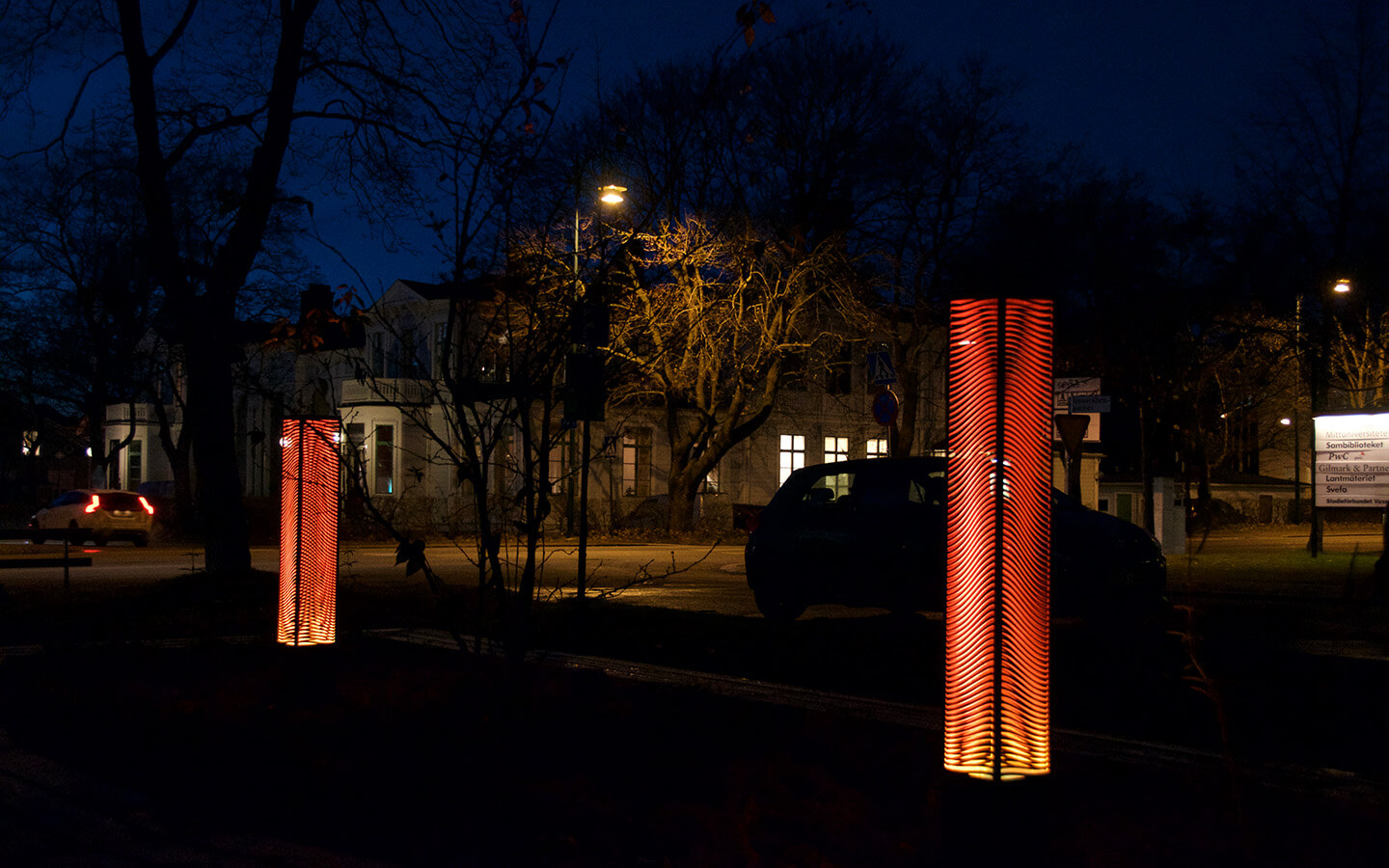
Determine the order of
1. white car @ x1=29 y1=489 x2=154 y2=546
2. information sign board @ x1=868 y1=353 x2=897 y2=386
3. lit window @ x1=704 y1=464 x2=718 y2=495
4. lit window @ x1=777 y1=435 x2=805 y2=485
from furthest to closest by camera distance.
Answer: lit window @ x1=777 y1=435 x2=805 y2=485
lit window @ x1=704 y1=464 x2=718 y2=495
white car @ x1=29 y1=489 x2=154 y2=546
information sign board @ x1=868 y1=353 x2=897 y2=386

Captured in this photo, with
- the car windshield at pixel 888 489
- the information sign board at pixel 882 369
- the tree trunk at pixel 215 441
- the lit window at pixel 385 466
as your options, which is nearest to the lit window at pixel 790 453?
the lit window at pixel 385 466

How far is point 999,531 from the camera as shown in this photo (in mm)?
4367

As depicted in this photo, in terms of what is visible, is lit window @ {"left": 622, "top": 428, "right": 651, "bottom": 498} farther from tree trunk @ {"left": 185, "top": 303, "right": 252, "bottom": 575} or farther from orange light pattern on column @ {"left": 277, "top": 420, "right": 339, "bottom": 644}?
orange light pattern on column @ {"left": 277, "top": 420, "right": 339, "bottom": 644}

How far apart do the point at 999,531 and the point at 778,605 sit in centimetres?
874

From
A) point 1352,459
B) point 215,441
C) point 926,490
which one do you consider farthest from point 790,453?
point 926,490

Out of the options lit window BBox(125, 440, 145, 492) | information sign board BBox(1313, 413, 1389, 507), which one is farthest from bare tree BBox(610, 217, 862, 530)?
lit window BBox(125, 440, 145, 492)

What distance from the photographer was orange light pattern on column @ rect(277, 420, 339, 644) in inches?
358

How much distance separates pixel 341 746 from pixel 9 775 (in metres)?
1.60

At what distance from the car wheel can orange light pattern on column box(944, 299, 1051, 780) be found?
8413 millimetres

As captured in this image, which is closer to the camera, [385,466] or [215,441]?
[215,441]

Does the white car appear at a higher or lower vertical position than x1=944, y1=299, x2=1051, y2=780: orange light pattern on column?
lower

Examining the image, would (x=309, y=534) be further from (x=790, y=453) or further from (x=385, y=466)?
(x=790, y=453)

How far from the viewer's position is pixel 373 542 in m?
29.5

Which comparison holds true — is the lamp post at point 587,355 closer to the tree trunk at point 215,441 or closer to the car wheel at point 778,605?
the car wheel at point 778,605
